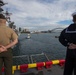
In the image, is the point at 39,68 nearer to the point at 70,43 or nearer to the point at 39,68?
the point at 39,68

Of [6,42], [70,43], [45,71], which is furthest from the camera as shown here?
[45,71]

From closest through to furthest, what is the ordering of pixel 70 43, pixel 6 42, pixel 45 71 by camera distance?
pixel 70 43 → pixel 6 42 → pixel 45 71

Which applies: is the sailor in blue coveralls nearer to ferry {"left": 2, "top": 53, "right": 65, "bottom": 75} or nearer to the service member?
the service member

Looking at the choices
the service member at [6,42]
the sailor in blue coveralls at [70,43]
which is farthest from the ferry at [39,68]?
the sailor in blue coveralls at [70,43]

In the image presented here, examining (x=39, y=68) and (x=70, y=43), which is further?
(x=39, y=68)

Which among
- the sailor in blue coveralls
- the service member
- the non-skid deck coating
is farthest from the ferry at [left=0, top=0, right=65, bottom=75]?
the sailor in blue coveralls

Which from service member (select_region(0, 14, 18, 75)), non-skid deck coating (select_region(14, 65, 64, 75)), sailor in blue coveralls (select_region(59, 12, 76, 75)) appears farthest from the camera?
non-skid deck coating (select_region(14, 65, 64, 75))

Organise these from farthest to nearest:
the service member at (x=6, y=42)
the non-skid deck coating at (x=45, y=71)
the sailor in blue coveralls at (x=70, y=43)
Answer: the non-skid deck coating at (x=45, y=71) < the service member at (x=6, y=42) < the sailor in blue coveralls at (x=70, y=43)

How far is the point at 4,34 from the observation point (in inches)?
172

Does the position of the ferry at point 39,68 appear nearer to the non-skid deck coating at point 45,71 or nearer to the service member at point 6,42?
the non-skid deck coating at point 45,71

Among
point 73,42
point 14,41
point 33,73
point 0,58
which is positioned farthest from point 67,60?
point 33,73

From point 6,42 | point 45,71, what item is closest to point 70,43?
point 6,42

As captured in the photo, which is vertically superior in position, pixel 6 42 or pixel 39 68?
pixel 6 42

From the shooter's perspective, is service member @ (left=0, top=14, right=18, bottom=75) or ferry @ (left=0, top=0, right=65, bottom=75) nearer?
service member @ (left=0, top=14, right=18, bottom=75)
